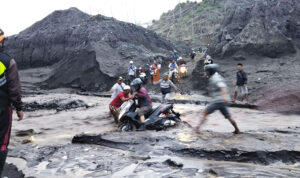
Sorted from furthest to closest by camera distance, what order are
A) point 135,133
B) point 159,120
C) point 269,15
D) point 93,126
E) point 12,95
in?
point 269,15 < point 93,126 < point 159,120 < point 135,133 < point 12,95

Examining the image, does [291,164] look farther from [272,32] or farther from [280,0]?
[280,0]

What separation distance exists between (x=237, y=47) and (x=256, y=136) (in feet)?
58.3

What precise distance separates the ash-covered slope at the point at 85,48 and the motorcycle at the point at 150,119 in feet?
56.1

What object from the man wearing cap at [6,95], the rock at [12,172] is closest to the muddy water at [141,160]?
the rock at [12,172]

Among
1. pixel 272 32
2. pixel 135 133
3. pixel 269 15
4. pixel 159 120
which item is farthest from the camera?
pixel 269 15

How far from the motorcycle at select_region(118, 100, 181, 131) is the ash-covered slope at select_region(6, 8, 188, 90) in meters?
17.1

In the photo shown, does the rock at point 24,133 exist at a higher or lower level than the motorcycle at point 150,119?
lower

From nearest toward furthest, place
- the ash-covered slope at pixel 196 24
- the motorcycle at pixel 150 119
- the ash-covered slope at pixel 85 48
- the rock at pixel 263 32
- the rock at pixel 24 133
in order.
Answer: the motorcycle at pixel 150 119
the rock at pixel 24 133
the rock at pixel 263 32
the ash-covered slope at pixel 85 48
the ash-covered slope at pixel 196 24

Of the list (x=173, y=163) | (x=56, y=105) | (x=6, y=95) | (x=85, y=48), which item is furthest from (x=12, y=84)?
(x=85, y=48)

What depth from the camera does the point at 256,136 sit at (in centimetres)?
536

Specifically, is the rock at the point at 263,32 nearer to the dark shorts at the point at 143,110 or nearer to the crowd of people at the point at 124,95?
the crowd of people at the point at 124,95

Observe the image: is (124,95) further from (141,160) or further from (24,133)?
(141,160)

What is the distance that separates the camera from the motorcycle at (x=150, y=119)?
268 inches

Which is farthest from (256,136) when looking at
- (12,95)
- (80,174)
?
(12,95)
